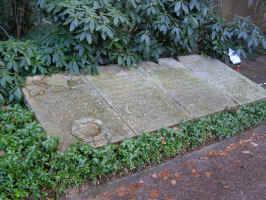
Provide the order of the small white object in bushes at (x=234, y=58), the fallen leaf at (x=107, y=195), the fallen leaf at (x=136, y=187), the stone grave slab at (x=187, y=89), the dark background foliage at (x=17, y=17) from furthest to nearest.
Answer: the small white object in bushes at (x=234, y=58) → the dark background foliage at (x=17, y=17) → the stone grave slab at (x=187, y=89) → the fallen leaf at (x=136, y=187) → the fallen leaf at (x=107, y=195)

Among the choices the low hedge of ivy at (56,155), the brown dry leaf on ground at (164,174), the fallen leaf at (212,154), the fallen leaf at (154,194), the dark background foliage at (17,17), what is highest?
the dark background foliage at (17,17)

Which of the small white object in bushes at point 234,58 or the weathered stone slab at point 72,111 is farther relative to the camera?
the small white object in bushes at point 234,58

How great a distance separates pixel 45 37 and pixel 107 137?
78.8 inches

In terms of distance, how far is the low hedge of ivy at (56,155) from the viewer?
7.63 feet

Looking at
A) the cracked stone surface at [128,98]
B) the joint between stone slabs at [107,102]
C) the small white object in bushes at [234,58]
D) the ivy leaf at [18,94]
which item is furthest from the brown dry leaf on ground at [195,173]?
the small white object in bushes at [234,58]

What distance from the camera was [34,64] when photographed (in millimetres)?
3568

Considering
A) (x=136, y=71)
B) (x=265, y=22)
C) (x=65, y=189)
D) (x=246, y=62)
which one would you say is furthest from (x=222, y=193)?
(x=265, y=22)

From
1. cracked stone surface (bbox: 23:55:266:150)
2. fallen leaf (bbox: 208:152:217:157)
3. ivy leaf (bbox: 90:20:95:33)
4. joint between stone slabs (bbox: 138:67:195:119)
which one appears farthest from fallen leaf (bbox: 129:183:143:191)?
ivy leaf (bbox: 90:20:95:33)

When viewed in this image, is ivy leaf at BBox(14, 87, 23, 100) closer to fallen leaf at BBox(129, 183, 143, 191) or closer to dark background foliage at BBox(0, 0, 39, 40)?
fallen leaf at BBox(129, 183, 143, 191)

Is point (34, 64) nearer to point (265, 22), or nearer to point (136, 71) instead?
point (136, 71)

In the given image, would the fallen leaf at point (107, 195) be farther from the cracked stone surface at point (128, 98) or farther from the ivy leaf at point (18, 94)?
the ivy leaf at point (18, 94)


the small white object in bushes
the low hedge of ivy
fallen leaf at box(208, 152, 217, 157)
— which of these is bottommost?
fallen leaf at box(208, 152, 217, 157)

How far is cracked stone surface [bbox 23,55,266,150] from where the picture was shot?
2996 mm

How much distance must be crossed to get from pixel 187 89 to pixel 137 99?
97 cm
